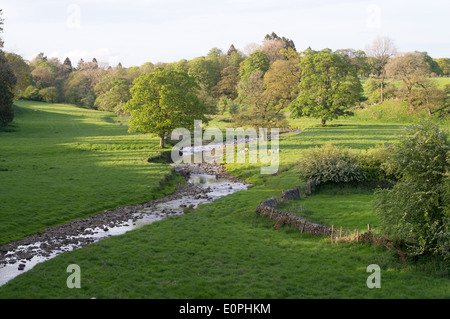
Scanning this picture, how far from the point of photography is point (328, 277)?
48.5 ft

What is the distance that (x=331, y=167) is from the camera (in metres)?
28.6

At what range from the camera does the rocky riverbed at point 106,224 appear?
17.5m

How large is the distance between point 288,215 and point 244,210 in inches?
173

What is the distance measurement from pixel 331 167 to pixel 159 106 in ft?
87.7

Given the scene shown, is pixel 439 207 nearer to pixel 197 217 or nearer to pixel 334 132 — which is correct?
pixel 197 217

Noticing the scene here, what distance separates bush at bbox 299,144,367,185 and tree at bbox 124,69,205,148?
2207 cm

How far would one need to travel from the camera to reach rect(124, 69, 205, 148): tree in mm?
47188

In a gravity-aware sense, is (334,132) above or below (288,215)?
above

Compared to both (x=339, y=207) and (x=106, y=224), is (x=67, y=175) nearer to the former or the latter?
(x=106, y=224)

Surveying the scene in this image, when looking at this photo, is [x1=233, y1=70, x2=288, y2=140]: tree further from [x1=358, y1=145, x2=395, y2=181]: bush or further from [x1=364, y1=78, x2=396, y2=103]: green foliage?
[x1=364, y1=78, x2=396, y2=103]: green foliage

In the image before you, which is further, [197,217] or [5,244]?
[197,217]

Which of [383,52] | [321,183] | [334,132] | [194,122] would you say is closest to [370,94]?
[383,52]

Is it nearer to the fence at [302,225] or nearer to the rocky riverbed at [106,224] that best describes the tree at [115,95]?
the rocky riverbed at [106,224]

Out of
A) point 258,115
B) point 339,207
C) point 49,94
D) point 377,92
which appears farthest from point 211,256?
point 49,94
